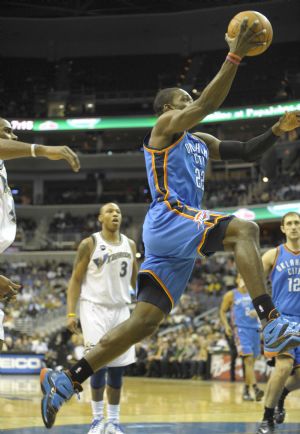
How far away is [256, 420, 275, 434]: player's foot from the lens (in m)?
6.82

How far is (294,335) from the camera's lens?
4.49 metres

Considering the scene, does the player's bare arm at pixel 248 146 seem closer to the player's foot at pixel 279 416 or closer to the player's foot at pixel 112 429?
the player's foot at pixel 112 429

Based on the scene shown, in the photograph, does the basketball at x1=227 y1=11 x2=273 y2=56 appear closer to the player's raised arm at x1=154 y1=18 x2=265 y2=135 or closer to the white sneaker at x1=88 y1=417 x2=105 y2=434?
the player's raised arm at x1=154 y1=18 x2=265 y2=135

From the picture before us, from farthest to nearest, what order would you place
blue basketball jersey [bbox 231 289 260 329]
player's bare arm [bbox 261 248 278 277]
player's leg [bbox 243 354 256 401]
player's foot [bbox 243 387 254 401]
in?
blue basketball jersey [bbox 231 289 260 329]
player's leg [bbox 243 354 256 401]
player's foot [bbox 243 387 254 401]
player's bare arm [bbox 261 248 278 277]

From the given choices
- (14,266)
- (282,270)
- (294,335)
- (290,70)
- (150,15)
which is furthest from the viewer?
(150,15)

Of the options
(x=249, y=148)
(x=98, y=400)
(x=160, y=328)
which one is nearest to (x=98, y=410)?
(x=98, y=400)

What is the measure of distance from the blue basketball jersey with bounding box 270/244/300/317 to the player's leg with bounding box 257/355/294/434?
659 mm

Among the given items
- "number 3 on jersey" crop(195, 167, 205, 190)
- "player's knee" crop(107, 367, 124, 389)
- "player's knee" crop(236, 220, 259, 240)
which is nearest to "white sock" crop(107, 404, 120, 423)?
"player's knee" crop(107, 367, 124, 389)

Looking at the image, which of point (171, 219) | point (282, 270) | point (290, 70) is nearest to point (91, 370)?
point (171, 219)

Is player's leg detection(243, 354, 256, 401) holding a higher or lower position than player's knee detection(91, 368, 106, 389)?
lower

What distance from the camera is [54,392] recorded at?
492cm

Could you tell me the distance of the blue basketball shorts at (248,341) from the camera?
485 inches

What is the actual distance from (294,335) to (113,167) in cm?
3665

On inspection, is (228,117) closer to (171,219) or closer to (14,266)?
(14,266)
